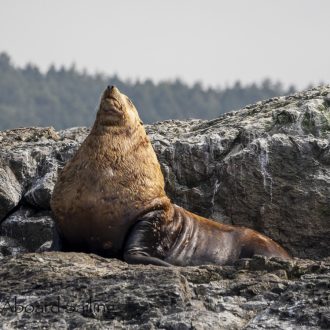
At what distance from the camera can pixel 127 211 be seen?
36.0 ft

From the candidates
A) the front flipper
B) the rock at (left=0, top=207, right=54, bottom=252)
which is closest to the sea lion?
the front flipper

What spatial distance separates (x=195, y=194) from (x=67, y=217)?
205cm

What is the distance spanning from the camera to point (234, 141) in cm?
1281

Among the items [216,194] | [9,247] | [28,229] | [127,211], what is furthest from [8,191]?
[127,211]

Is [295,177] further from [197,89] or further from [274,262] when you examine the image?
[197,89]

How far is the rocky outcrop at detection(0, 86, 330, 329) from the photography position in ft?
28.3

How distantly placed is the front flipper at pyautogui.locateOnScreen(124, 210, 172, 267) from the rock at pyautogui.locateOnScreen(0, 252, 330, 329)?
154 centimetres

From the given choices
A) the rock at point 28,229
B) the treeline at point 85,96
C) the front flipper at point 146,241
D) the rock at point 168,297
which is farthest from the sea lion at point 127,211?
the treeline at point 85,96

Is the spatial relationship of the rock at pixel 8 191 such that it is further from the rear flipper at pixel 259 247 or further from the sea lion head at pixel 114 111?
the rear flipper at pixel 259 247

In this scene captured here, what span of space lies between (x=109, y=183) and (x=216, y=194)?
178 centimetres

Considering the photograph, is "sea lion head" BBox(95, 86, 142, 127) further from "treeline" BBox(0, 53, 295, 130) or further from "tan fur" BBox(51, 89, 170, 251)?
"treeline" BBox(0, 53, 295, 130)

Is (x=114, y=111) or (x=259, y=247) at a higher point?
(x=114, y=111)

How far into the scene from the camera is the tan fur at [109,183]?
10.9m

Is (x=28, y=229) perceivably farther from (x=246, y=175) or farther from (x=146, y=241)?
(x=246, y=175)
